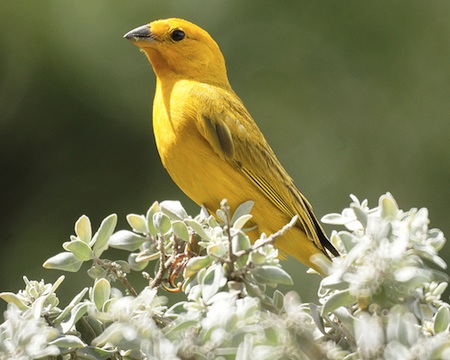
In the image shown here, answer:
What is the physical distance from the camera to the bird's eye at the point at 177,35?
464cm

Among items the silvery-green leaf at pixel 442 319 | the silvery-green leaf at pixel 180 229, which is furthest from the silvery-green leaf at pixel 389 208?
the silvery-green leaf at pixel 180 229

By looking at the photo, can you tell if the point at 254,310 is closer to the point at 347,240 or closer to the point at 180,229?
the point at 347,240

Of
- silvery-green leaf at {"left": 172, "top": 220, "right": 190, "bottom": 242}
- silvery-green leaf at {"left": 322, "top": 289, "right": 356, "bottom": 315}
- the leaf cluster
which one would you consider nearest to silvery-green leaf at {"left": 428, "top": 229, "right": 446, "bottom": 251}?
the leaf cluster

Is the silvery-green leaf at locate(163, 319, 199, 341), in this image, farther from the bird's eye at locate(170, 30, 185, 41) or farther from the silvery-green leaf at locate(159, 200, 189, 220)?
the bird's eye at locate(170, 30, 185, 41)

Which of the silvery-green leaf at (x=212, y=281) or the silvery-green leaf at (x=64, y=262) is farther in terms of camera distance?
the silvery-green leaf at (x=64, y=262)

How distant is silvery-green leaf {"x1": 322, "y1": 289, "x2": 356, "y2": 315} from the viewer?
88.8 inches

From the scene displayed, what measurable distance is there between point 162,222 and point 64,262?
32 centimetres

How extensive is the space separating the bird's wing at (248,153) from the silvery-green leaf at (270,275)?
163 centimetres

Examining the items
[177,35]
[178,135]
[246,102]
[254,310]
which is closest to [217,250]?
[254,310]

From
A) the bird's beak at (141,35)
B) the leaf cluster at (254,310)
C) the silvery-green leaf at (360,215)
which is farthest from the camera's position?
the bird's beak at (141,35)

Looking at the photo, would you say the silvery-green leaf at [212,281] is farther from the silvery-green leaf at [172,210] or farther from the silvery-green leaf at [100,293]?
the silvery-green leaf at [172,210]

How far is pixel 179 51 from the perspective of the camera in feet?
15.0

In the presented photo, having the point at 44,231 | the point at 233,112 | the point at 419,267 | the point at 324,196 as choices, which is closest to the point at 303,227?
the point at 233,112

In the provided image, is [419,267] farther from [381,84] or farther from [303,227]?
[381,84]
